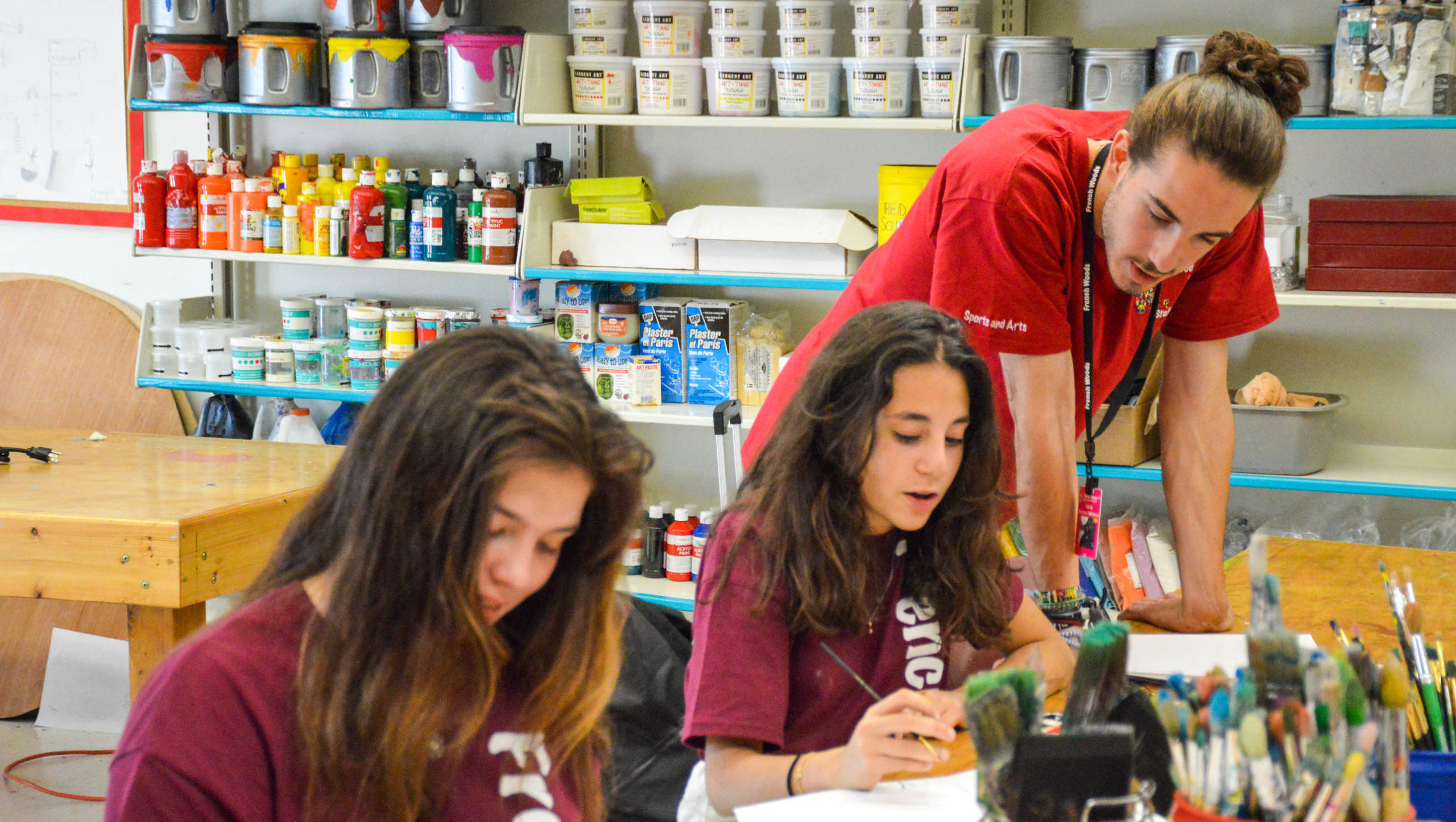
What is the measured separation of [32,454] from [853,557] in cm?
205

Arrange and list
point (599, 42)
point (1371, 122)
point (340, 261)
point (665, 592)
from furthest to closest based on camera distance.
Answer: point (340, 261) < point (665, 592) < point (599, 42) < point (1371, 122)

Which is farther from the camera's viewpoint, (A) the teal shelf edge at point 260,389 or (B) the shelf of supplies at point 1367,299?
(A) the teal shelf edge at point 260,389

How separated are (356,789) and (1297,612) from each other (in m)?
1.28

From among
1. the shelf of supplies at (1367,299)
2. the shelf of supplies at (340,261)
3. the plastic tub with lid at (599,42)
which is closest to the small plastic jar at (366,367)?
the shelf of supplies at (340,261)

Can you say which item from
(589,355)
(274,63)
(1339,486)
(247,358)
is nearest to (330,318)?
(247,358)

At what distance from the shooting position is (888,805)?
1.13m

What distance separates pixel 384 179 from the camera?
3.52m

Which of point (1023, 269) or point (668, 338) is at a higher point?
point (1023, 269)

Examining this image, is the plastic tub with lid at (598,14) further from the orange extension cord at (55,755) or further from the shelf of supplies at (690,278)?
the orange extension cord at (55,755)

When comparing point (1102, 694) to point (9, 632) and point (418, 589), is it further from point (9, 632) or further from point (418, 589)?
point (9, 632)

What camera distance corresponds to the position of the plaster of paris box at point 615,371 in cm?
333

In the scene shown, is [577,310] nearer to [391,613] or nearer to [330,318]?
[330,318]

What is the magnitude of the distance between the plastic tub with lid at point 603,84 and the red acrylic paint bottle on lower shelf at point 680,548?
3.29 feet

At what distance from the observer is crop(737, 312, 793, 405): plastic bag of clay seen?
130 inches
